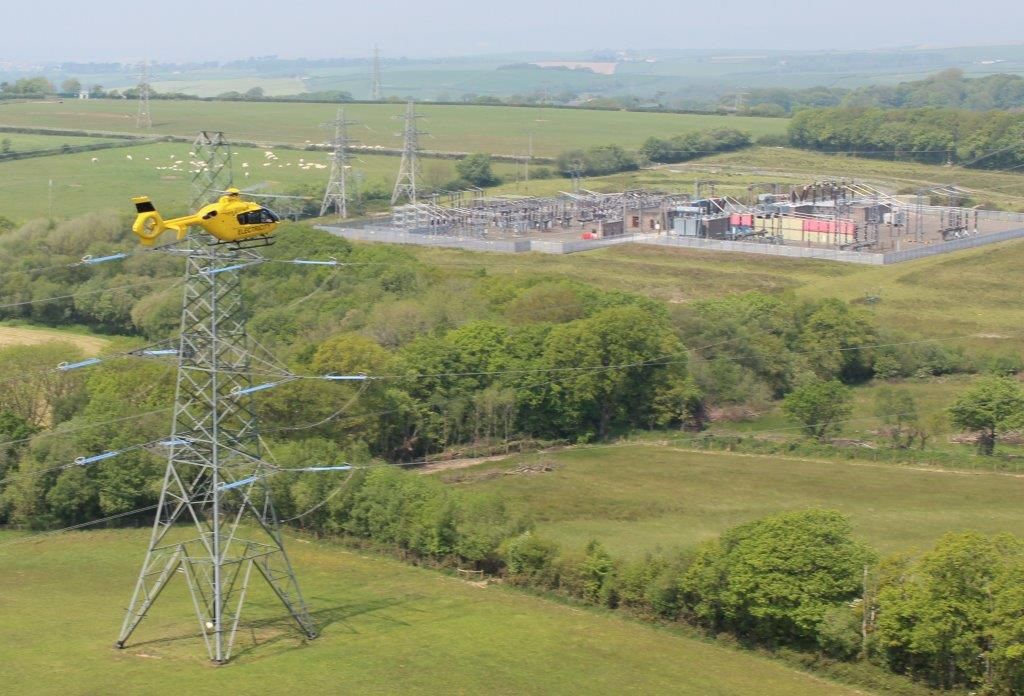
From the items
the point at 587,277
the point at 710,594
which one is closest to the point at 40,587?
the point at 710,594

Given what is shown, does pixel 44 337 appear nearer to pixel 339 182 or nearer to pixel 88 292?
pixel 88 292

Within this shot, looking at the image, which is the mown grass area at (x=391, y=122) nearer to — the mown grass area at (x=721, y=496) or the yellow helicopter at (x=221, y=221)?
the mown grass area at (x=721, y=496)

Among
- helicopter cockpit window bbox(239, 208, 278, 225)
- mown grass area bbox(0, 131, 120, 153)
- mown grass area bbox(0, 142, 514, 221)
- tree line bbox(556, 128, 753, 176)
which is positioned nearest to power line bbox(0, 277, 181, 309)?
mown grass area bbox(0, 142, 514, 221)

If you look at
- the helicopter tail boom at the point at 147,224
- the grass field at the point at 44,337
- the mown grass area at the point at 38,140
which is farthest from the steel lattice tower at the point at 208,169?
the mown grass area at the point at 38,140

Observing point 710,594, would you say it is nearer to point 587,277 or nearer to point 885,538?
point 885,538

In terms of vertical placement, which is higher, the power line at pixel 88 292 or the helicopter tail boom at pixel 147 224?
the helicopter tail boom at pixel 147 224

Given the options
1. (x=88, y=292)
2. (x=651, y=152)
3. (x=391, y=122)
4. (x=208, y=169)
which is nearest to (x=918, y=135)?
(x=651, y=152)
